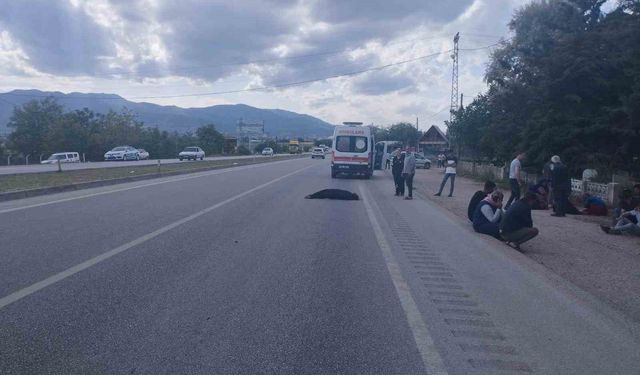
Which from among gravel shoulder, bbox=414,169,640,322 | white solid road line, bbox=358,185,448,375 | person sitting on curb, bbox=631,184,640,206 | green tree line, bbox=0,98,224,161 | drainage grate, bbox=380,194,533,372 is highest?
green tree line, bbox=0,98,224,161

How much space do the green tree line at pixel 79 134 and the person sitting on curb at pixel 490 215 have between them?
6662 cm

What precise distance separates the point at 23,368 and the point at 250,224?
860 cm

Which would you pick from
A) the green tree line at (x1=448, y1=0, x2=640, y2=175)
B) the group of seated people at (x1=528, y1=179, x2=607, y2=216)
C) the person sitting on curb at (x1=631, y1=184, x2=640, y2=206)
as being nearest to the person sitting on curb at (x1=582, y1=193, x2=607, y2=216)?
the group of seated people at (x1=528, y1=179, x2=607, y2=216)

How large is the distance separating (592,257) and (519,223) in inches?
53.8

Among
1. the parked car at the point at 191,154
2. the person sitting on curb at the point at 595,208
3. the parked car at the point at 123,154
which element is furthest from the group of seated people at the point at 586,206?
the parked car at the point at 123,154

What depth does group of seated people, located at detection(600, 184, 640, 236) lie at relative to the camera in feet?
44.5

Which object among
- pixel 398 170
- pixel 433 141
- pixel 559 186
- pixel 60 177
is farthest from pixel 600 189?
pixel 433 141

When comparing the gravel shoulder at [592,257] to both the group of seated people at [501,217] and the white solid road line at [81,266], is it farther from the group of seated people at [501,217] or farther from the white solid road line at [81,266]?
the white solid road line at [81,266]

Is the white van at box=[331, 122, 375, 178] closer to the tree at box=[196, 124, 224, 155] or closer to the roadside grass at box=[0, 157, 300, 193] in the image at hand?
the roadside grass at box=[0, 157, 300, 193]

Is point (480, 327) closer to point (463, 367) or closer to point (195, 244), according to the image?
point (463, 367)

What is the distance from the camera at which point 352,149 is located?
114 ft

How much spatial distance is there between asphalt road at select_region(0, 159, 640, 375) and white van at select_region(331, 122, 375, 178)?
71.7 ft

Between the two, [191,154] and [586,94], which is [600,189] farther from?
[191,154]

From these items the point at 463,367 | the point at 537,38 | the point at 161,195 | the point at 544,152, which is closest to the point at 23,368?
the point at 463,367
